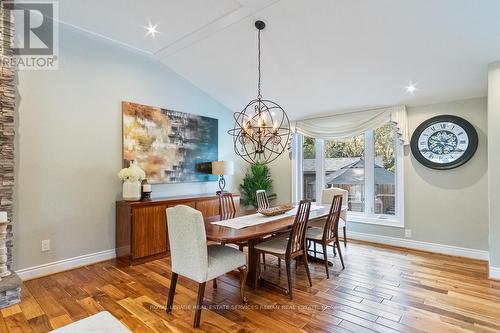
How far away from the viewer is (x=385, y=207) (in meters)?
4.57

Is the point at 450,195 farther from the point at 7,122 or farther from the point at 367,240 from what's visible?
the point at 7,122

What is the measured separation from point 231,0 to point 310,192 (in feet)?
12.2

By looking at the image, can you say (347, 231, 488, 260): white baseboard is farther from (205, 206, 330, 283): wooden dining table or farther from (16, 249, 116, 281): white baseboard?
(16, 249, 116, 281): white baseboard

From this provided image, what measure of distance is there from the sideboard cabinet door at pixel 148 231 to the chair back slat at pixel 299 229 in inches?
78.9

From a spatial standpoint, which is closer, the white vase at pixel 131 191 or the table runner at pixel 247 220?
the table runner at pixel 247 220

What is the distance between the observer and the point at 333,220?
338 centimetres

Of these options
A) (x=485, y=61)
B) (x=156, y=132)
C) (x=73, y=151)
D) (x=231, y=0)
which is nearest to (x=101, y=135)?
(x=73, y=151)

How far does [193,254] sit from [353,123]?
3695mm

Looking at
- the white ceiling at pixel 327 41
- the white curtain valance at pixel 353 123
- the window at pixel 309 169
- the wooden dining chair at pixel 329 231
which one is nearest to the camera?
the white ceiling at pixel 327 41

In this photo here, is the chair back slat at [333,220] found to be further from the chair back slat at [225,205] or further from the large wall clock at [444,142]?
the large wall clock at [444,142]

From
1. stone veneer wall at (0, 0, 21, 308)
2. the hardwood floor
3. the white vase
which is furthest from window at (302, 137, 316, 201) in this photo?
stone veneer wall at (0, 0, 21, 308)

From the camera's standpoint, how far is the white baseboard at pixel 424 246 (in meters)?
3.74

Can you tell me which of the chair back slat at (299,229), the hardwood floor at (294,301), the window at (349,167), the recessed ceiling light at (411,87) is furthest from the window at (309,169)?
the chair back slat at (299,229)

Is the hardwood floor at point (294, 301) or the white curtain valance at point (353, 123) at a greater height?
the white curtain valance at point (353, 123)
